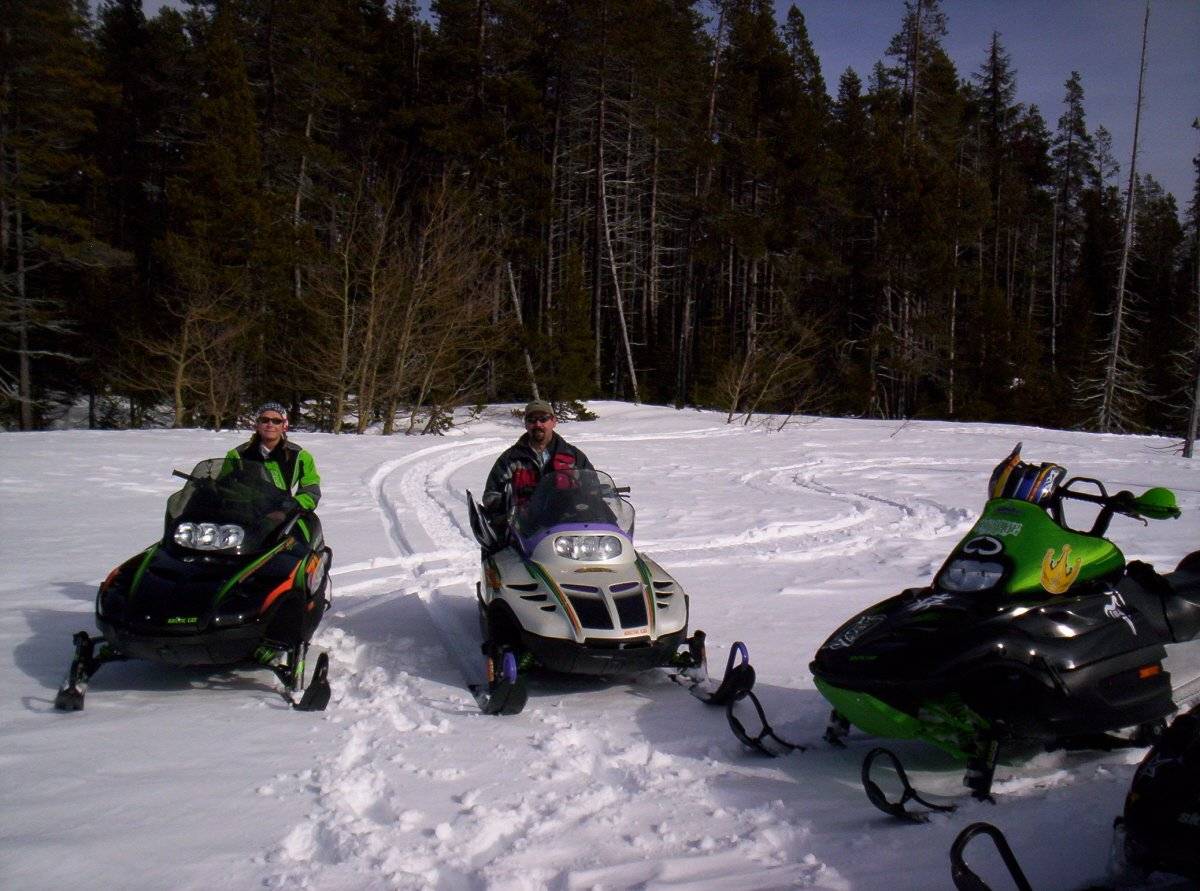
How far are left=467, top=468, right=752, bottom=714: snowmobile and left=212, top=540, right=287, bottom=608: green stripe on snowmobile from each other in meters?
1.23

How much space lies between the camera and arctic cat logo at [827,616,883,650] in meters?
3.77

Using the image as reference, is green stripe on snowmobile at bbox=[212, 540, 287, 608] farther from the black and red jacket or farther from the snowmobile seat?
the snowmobile seat

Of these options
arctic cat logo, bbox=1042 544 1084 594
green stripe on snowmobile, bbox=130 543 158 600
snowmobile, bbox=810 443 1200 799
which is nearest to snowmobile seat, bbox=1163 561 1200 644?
snowmobile, bbox=810 443 1200 799

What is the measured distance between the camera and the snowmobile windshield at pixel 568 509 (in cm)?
497

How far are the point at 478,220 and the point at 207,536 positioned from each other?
2111 centimetres

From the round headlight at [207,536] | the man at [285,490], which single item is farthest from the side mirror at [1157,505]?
the round headlight at [207,536]

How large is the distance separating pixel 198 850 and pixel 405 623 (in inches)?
124

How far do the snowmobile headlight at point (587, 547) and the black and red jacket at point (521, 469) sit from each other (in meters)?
0.86

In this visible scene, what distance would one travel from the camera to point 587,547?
15.8 feet

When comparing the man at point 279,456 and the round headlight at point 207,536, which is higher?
the man at point 279,456

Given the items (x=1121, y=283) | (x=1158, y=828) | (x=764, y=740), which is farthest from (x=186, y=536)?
(x=1121, y=283)

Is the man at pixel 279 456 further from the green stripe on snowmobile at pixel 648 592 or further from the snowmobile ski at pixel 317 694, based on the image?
the green stripe on snowmobile at pixel 648 592

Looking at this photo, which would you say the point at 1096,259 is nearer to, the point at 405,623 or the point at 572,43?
the point at 572,43

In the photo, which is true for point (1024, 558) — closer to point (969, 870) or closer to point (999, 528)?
point (999, 528)
